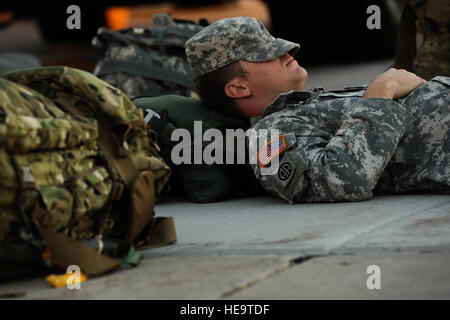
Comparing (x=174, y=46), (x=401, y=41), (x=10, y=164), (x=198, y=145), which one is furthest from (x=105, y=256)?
(x=401, y=41)

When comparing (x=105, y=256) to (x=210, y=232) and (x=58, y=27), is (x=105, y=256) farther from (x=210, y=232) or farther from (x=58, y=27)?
(x=58, y=27)

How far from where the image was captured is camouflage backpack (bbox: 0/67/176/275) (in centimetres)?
191

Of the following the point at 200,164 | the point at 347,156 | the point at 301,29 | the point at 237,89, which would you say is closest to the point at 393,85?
the point at 347,156

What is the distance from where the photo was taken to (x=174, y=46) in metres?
4.77

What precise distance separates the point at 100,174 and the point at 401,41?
3.35 meters

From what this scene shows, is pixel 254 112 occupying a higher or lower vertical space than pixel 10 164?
lower

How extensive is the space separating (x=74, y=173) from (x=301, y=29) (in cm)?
710

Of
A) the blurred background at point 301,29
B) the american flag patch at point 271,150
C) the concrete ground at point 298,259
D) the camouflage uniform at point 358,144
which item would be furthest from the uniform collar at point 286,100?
the blurred background at point 301,29

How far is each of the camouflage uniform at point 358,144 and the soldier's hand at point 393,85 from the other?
3cm

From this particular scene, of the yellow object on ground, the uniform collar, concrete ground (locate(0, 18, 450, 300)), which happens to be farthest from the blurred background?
the yellow object on ground

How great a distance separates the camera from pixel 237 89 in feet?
10.4

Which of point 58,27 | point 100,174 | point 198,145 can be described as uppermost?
point 100,174

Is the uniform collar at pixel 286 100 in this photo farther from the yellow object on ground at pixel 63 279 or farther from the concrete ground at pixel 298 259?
the yellow object on ground at pixel 63 279
